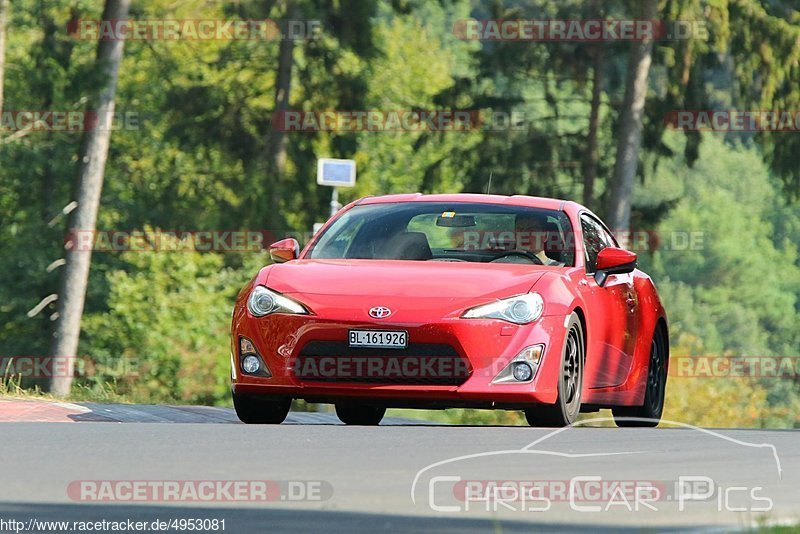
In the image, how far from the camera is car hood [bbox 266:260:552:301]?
1259cm

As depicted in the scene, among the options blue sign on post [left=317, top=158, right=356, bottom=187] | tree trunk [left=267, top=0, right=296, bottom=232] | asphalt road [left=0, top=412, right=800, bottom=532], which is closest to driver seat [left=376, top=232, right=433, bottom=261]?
asphalt road [left=0, top=412, right=800, bottom=532]

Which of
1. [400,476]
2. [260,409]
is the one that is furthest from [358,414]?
[400,476]

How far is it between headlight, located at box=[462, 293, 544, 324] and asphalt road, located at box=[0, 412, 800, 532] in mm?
723

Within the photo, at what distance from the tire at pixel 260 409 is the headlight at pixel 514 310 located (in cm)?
152

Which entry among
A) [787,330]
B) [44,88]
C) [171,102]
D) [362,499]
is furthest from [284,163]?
[787,330]

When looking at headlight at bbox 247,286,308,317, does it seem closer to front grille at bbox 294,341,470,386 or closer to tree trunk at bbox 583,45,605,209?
front grille at bbox 294,341,470,386

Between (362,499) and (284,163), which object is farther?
(284,163)

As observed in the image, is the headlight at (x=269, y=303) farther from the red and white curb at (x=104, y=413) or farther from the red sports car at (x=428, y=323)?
the red and white curb at (x=104, y=413)

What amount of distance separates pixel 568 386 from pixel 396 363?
4.32ft

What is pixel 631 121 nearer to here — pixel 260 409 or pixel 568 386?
pixel 568 386

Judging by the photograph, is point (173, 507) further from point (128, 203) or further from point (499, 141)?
point (128, 203)

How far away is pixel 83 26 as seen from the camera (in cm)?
3575

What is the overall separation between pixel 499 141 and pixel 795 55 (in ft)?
26.2

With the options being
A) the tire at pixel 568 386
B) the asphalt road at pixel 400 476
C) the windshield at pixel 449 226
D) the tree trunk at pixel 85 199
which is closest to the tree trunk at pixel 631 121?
the tree trunk at pixel 85 199
